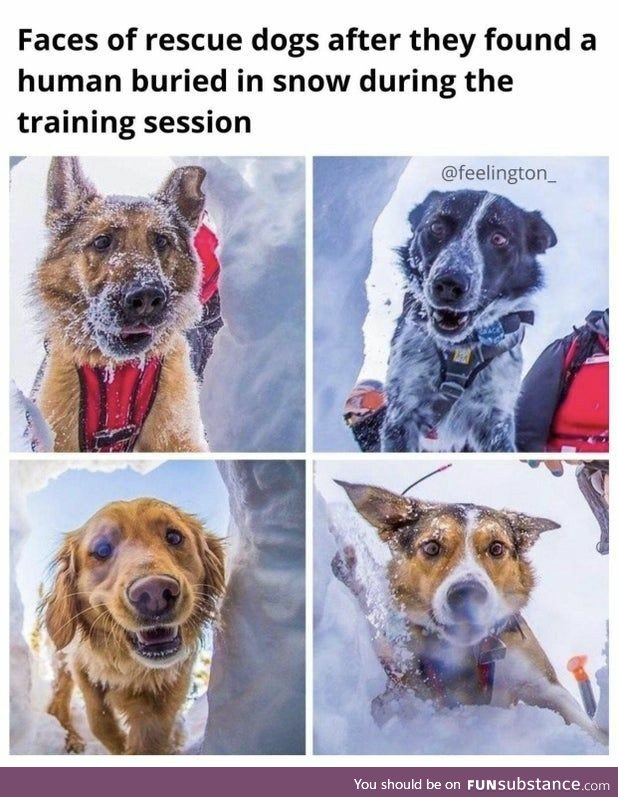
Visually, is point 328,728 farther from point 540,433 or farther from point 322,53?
point 322,53

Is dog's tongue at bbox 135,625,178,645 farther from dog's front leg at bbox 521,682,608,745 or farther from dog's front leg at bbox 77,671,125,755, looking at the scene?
dog's front leg at bbox 521,682,608,745

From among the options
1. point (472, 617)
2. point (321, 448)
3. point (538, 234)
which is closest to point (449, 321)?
point (538, 234)

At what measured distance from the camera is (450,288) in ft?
8.58

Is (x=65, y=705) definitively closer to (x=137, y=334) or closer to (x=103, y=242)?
(x=137, y=334)

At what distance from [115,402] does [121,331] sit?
13 cm

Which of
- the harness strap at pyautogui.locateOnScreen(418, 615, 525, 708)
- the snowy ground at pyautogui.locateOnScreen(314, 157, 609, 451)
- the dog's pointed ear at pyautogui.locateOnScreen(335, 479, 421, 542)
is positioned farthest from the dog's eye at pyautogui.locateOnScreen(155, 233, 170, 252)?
the harness strap at pyautogui.locateOnScreen(418, 615, 525, 708)

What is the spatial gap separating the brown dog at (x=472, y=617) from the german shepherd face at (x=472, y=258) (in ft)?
1.20

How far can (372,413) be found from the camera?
2637 mm

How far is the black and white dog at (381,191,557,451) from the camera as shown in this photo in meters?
2.62

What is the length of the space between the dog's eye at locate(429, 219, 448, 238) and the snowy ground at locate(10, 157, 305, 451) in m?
0.25

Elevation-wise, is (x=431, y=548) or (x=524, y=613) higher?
(x=431, y=548)

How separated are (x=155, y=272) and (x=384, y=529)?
65 cm

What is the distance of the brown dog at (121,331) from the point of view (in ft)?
8.61

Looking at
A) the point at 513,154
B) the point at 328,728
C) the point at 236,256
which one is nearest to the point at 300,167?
the point at 236,256
